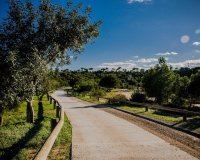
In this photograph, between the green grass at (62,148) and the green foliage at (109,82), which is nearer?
Result: the green grass at (62,148)

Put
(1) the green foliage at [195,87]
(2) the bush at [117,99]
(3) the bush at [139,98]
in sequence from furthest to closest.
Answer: (3) the bush at [139,98], (1) the green foliage at [195,87], (2) the bush at [117,99]

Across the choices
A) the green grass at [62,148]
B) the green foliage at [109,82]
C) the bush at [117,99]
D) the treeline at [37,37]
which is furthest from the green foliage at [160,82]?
the green foliage at [109,82]

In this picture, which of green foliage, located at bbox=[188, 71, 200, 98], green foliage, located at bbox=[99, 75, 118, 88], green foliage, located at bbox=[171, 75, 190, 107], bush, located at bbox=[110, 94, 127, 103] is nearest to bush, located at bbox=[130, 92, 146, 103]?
bush, located at bbox=[110, 94, 127, 103]

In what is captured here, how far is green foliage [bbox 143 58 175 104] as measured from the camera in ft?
137

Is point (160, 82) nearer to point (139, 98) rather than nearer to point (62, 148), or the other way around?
point (139, 98)

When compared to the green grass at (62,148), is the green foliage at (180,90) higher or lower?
higher

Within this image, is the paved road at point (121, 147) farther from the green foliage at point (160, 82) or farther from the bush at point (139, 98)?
the green foliage at point (160, 82)

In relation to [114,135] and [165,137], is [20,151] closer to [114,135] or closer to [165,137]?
[114,135]

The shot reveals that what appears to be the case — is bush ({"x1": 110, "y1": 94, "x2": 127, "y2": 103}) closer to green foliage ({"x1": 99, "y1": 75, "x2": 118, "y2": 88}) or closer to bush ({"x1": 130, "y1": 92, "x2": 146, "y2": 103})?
bush ({"x1": 130, "y1": 92, "x2": 146, "y2": 103})

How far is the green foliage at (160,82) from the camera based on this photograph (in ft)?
137

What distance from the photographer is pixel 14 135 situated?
14.1 m

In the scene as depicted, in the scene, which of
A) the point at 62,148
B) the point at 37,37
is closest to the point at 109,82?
the point at 37,37

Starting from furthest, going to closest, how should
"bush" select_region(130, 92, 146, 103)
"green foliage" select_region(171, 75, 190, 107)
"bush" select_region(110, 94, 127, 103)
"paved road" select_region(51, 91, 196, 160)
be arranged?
"green foliage" select_region(171, 75, 190, 107), "bush" select_region(130, 92, 146, 103), "bush" select_region(110, 94, 127, 103), "paved road" select_region(51, 91, 196, 160)

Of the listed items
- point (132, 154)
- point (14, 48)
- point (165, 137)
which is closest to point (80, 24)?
point (14, 48)
